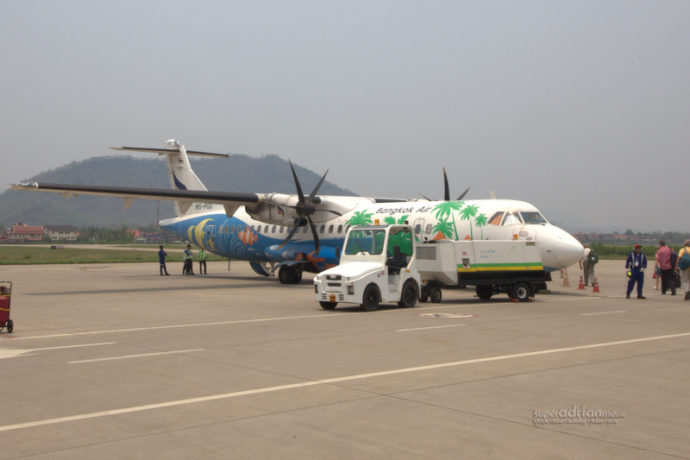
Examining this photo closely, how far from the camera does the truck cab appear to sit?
1587 cm

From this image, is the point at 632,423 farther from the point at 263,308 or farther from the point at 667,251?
the point at 667,251

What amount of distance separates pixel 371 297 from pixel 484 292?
4.93 meters

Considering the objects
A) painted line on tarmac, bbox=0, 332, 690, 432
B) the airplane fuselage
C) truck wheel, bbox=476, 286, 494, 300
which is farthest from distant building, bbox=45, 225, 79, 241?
painted line on tarmac, bbox=0, 332, 690, 432

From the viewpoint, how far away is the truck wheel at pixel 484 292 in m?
19.5

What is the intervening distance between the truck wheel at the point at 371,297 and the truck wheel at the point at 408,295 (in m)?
0.81

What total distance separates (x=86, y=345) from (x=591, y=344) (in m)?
8.15

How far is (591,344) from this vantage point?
35.2ft

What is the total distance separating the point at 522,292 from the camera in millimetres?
18859

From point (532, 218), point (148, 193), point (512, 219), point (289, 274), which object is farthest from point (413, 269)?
point (148, 193)

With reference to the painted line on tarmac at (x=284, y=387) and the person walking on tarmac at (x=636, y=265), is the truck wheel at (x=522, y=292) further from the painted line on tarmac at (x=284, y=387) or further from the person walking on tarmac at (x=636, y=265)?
the painted line on tarmac at (x=284, y=387)

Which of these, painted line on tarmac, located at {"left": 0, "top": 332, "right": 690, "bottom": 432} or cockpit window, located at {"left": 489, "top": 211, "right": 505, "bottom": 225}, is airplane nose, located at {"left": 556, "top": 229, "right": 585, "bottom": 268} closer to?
cockpit window, located at {"left": 489, "top": 211, "right": 505, "bottom": 225}

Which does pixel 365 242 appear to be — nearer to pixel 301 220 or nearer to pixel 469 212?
pixel 469 212

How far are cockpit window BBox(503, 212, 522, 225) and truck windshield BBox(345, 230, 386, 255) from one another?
5.45 m

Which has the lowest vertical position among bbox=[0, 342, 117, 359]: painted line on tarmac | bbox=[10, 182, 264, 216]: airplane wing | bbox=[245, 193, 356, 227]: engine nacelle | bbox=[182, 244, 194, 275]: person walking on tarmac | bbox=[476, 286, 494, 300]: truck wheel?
bbox=[0, 342, 117, 359]: painted line on tarmac
